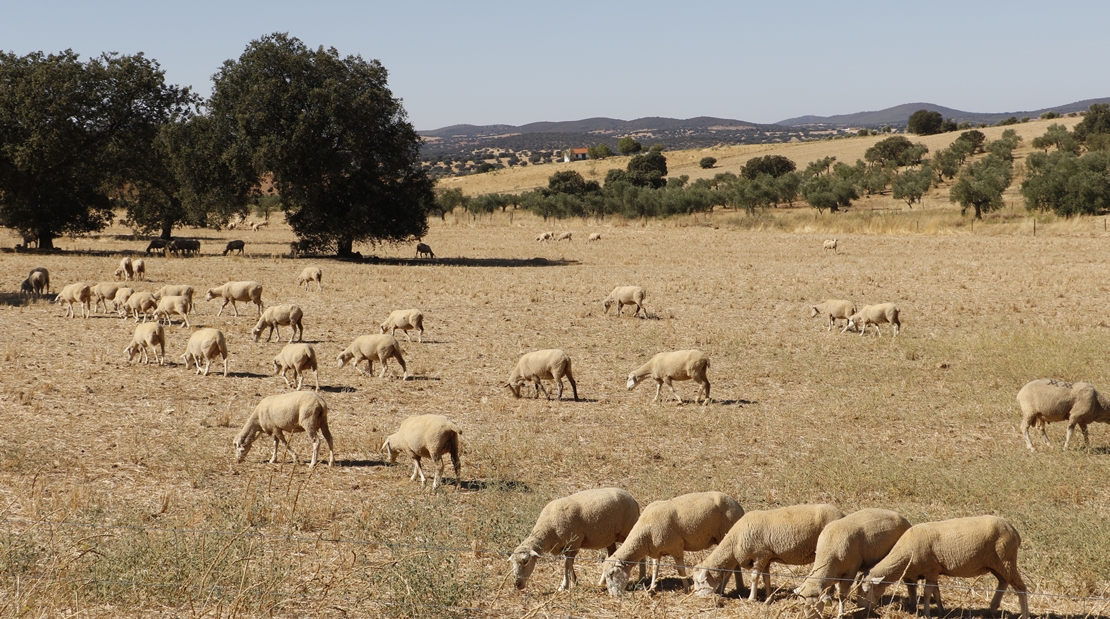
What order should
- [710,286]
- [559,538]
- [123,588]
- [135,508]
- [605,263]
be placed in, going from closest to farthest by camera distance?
1. [123,588]
2. [559,538]
3. [135,508]
4. [710,286]
5. [605,263]

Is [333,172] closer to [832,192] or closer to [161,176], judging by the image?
[161,176]

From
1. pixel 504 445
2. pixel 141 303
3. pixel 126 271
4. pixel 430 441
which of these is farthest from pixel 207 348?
pixel 126 271

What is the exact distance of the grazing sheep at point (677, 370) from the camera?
56.2 ft

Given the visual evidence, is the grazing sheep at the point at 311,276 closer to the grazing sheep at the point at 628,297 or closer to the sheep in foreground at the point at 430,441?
the grazing sheep at the point at 628,297

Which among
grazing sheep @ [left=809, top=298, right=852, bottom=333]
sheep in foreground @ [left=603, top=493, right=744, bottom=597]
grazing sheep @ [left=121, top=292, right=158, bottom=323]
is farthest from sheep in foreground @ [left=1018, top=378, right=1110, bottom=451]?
grazing sheep @ [left=121, top=292, right=158, bottom=323]

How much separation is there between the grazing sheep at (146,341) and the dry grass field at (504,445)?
0.46 meters

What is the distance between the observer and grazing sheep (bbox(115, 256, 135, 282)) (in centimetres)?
3212

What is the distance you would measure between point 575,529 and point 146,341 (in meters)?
13.6

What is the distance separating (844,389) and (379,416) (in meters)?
9.07

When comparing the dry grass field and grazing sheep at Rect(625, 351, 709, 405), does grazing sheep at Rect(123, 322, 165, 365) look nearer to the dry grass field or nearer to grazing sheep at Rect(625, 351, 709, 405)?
the dry grass field

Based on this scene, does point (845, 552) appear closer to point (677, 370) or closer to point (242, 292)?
point (677, 370)

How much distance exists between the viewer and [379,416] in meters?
15.7

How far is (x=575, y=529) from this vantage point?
881 centimetres

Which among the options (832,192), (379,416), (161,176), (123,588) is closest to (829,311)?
(379,416)
